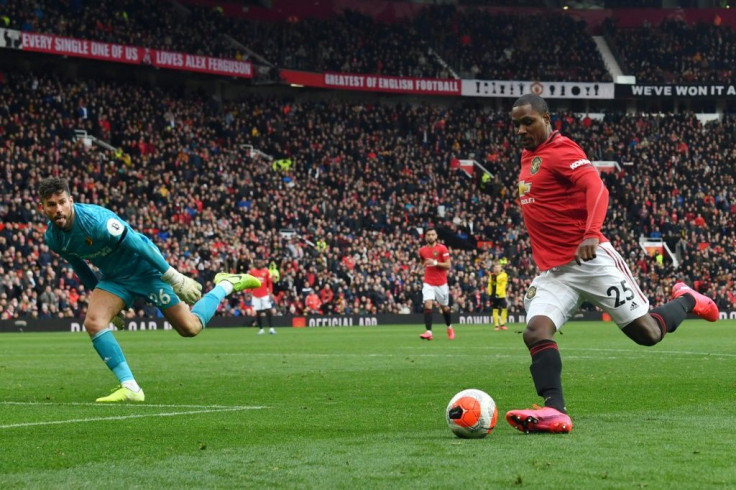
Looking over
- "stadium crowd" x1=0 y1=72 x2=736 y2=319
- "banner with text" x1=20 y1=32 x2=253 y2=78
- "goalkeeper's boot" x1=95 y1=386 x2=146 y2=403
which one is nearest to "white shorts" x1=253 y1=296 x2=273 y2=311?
"stadium crowd" x1=0 y1=72 x2=736 y2=319

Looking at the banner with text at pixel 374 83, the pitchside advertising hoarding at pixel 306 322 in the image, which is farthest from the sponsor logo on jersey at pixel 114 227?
the banner with text at pixel 374 83

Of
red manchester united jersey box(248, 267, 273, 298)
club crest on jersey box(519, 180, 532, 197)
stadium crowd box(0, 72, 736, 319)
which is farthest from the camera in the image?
stadium crowd box(0, 72, 736, 319)

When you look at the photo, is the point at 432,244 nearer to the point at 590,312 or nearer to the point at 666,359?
the point at 666,359

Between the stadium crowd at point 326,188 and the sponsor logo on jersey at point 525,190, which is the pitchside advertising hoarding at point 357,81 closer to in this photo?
the stadium crowd at point 326,188

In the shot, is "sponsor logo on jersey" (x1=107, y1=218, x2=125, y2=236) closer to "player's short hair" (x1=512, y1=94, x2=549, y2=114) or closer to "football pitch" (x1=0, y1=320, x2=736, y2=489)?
"football pitch" (x1=0, y1=320, x2=736, y2=489)

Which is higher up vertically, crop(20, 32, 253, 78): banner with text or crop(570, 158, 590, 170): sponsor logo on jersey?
crop(20, 32, 253, 78): banner with text

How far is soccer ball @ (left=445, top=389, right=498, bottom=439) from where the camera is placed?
8.21m

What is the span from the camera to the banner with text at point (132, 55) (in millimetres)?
44656

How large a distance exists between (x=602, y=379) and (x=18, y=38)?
114 feet

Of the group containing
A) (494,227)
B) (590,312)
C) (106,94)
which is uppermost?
(106,94)

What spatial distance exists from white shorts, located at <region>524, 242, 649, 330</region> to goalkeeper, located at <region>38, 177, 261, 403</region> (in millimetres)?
3808

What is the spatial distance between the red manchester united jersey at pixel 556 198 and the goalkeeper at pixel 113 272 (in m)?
3.73

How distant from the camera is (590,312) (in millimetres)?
49500

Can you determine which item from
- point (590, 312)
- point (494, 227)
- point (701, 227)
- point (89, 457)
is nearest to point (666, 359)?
point (89, 457)
